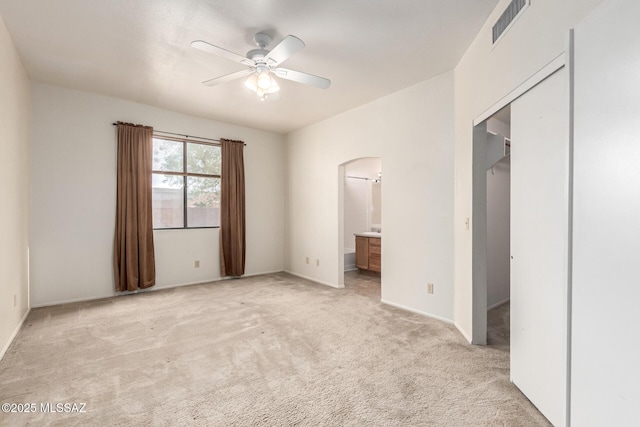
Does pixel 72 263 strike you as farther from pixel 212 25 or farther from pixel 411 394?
pixel 411 394

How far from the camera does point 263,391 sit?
6.72 feet

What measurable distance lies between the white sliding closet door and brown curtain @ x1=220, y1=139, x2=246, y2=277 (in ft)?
14.3

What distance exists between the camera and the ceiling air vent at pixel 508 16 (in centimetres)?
191

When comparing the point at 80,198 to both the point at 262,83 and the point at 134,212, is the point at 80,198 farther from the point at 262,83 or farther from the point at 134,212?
the point at 262,83

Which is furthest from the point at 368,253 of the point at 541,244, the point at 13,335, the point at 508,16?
the point at 13,335

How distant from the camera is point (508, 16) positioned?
209cm

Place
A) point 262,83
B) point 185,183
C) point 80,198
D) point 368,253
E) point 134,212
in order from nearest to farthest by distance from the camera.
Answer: point 262,83 → point 80,198 → point 134,212 → point 185,183 → point 368,253

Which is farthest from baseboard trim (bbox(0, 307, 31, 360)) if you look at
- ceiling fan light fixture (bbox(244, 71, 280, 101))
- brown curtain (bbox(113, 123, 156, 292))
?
ceiling fan light fixture (bbox(244, 71, 280, 101))

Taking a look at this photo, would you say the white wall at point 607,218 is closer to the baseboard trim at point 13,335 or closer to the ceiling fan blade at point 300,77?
the ceiling fan blade at point 300,77

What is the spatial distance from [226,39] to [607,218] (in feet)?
9.65

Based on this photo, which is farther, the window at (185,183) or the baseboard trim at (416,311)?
the window at (185,183)

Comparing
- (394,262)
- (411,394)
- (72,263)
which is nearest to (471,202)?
(394,262)

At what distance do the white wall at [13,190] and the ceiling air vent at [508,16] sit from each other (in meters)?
3.90

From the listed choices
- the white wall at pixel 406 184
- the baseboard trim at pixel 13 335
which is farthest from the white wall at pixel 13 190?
the white wall at pixel 406 184
